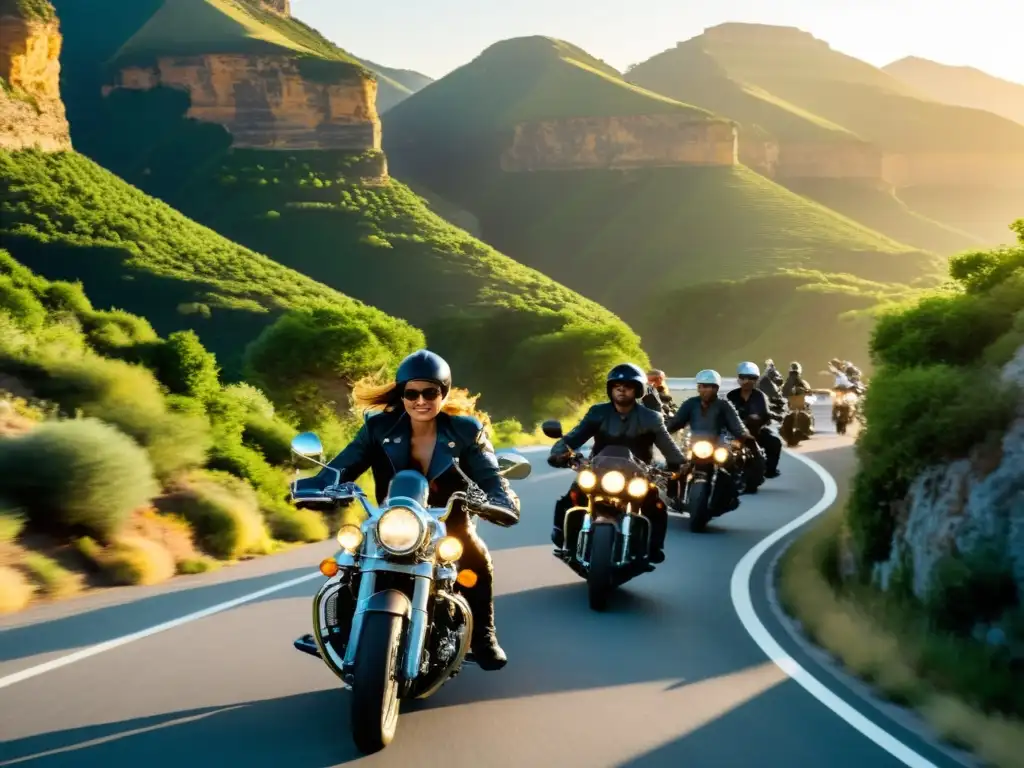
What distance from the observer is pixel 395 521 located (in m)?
5.93

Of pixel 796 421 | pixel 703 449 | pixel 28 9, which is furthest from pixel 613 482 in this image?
pixel 28 9

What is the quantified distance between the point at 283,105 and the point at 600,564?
4671 inches

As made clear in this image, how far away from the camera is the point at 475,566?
7.07m

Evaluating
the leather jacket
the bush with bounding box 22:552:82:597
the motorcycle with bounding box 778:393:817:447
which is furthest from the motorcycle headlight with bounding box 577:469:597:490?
the motorcycle with bounding box 778:393:817:447

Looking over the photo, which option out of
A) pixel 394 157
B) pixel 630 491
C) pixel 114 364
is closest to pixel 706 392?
pixel 630 491

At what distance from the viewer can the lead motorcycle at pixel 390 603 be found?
5812mm

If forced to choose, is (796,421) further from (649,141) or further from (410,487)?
(649,141)

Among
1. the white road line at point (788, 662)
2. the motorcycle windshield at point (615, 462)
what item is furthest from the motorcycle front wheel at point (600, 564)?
the white road line at point (788, 662)

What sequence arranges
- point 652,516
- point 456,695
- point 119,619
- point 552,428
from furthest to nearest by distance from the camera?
1. point 652,516
2. point 552,428
3. point 119,619
4. point 456,695

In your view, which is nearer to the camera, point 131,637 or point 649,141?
point 131,637

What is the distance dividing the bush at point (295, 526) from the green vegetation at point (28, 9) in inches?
2906

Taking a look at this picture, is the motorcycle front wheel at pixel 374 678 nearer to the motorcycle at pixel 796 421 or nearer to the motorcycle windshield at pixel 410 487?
the motorcycle windshield at pixel 410 487

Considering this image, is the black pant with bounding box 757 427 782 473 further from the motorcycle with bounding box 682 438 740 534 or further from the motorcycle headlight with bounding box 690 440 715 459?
the motorcycle headlight with bounding box 690 440 715 459

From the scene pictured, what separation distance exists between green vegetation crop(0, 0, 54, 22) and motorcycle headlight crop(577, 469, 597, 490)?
3149 inches
